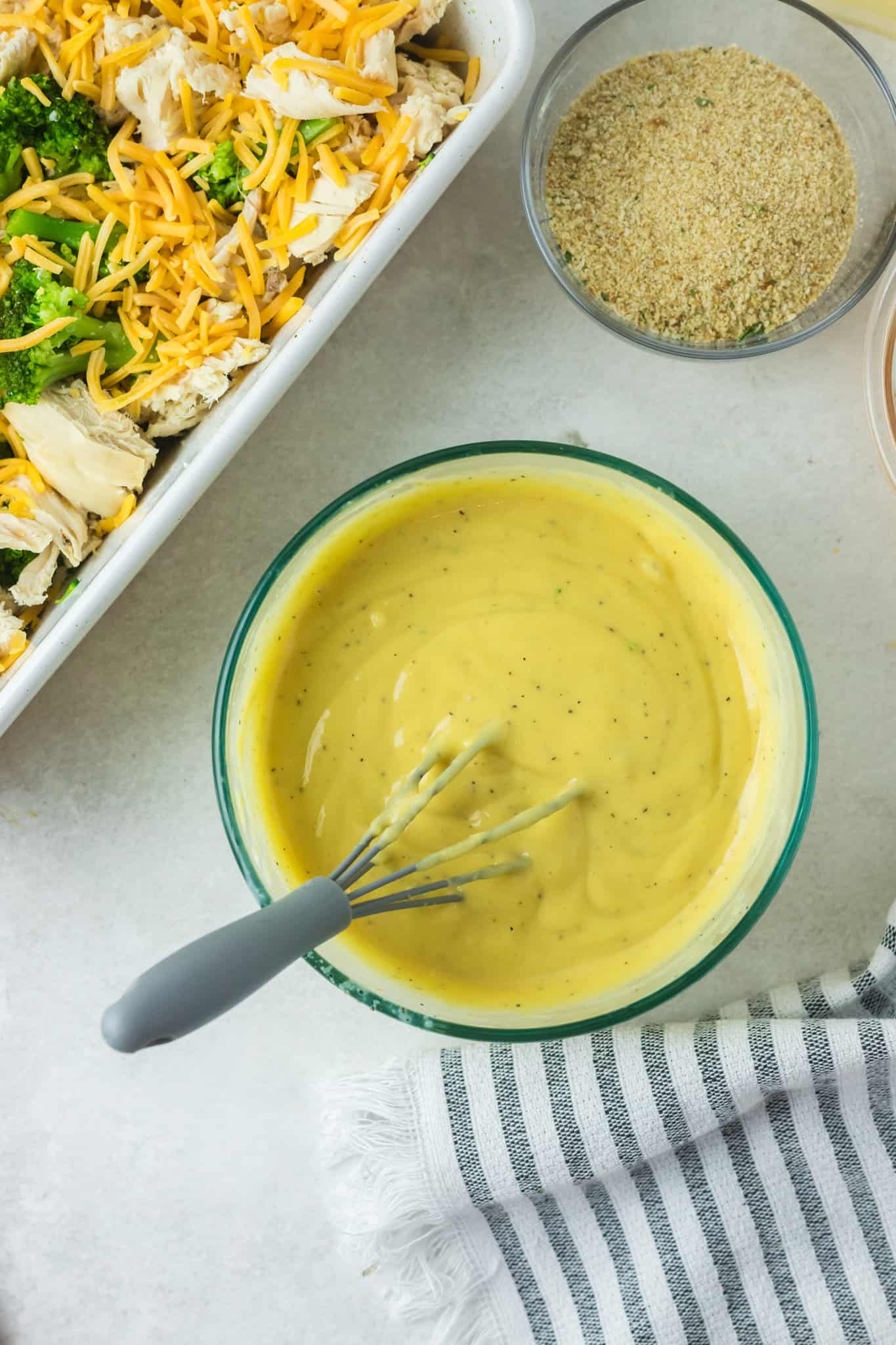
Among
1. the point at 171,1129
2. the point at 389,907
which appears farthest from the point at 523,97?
the point at 171,1129

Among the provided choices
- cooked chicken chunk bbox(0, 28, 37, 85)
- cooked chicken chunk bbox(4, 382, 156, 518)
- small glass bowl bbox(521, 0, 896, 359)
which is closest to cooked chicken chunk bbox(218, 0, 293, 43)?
cooked chicken chunk bbox(0, 28, 37, 85)

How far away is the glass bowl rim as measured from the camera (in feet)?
4.49

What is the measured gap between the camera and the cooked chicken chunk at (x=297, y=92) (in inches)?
52.7

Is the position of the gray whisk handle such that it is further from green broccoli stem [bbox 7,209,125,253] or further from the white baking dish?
green broccoli stem [bbox 7,209,125,253]

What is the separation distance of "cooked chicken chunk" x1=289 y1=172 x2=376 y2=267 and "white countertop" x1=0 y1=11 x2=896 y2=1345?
0.77ft

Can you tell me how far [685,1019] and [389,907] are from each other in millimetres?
554

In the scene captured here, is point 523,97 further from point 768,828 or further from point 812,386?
point 768,828

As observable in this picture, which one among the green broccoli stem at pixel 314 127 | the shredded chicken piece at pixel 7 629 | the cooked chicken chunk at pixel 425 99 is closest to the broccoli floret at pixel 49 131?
the green broccoli stem at pixel 314 127

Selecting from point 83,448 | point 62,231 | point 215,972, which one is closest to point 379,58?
point 62,231

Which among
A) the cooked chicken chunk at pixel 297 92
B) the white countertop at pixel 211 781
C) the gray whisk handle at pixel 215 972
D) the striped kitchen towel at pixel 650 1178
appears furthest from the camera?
the white countertop at pixel 211 781

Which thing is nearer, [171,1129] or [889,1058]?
[889,1058]

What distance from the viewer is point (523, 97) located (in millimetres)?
→ 1599

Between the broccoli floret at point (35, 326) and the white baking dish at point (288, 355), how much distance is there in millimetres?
202

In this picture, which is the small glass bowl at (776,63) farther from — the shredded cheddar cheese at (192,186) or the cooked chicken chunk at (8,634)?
the cooked chicken chunk at (8,634)
